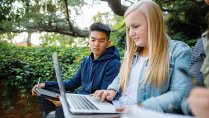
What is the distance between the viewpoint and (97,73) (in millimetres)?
2811

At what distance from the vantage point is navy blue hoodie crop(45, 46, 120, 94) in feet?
8.92

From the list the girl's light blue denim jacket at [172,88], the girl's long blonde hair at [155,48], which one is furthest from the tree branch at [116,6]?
the girl's light blue denim jacket at [172,88]

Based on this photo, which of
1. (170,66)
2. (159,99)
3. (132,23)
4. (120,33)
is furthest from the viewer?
(120,33)

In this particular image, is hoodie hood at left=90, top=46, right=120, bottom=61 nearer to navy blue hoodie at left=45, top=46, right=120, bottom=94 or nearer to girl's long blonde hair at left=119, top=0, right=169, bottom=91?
navy blue hoodie at left=45, top=46, right=120, bottom=94

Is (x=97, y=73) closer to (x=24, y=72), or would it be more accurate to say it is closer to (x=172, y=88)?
(x=172, y=88)

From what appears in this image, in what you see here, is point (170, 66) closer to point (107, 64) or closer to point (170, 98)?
point (170, 98)

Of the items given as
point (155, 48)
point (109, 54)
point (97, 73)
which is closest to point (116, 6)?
point (109, 54)

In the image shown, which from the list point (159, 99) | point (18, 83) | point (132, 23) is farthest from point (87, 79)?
point (18, 83)

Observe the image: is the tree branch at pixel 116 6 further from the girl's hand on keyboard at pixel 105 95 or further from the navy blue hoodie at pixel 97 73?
the girl's hand on keyboard at pixel 105 95

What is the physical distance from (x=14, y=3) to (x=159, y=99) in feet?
18.0

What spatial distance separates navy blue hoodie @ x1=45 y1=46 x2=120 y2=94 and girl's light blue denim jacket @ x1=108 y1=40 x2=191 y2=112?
34.8 inches

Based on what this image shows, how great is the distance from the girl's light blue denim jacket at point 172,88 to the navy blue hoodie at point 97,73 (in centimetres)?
88

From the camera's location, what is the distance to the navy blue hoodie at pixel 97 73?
272 cm

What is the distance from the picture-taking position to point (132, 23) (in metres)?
1.89
